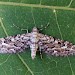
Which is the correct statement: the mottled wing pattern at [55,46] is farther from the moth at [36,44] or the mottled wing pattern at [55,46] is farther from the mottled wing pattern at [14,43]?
the mottled wing pattern at [14,43]

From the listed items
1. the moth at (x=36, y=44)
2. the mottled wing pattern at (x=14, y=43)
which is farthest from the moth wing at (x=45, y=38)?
the mottled wing pattern at (x=14, y=43)

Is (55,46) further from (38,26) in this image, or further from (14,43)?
(14,43)

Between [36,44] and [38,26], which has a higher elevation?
[38,26]

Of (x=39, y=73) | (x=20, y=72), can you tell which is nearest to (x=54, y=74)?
(x=39, y=73)

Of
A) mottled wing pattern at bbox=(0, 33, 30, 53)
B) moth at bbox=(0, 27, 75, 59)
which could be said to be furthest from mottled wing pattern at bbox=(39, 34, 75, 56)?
mottled wing pattern at bbox=(0, 33, 30, 53)

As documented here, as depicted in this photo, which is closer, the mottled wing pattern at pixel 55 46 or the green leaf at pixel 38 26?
the green leaf at pixel 38 26

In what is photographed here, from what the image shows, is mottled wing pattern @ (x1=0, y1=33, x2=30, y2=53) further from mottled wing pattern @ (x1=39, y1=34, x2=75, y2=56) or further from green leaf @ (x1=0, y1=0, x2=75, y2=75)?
mottled wing pattern @ (x1=39, y1=34, x2=75, y2=56)

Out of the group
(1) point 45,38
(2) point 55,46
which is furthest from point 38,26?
(2) point 55,46
